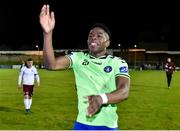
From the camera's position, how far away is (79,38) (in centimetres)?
13200

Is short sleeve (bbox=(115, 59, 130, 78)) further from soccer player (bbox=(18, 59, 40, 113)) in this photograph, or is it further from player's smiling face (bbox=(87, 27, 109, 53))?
soccer player (bbox=(18, 59, 40, 113))

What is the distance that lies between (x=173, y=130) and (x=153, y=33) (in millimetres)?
129136

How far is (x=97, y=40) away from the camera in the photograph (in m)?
5.12

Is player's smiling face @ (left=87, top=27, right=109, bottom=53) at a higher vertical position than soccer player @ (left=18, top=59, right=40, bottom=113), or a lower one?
higher

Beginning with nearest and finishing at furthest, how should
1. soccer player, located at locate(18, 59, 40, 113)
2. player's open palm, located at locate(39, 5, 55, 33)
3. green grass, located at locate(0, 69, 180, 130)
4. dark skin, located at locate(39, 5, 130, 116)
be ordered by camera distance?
dark skin, located at locate(39, 5, 130, 116), player's open palm, located at locate(39, 5, 55, 33), green grass, located at locate(0, 69, 180, 130), soccer player, located at locate(18, 59, 40, 113)

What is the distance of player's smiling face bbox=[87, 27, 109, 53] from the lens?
5.13 meters

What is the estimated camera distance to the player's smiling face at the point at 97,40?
513cm

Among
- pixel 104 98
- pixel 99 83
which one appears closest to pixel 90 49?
pixel 99 83

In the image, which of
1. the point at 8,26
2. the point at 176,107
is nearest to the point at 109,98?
the point at 176,107

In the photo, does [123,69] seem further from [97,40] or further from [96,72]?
[97,40]

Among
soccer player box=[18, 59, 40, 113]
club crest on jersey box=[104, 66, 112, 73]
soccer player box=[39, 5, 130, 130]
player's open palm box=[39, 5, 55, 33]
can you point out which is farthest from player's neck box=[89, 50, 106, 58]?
soccer player box=[18, 59, 40, 113]

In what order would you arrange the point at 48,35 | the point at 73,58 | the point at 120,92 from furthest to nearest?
the point at 73,58 < the point at 48,35 < the point at 120,92

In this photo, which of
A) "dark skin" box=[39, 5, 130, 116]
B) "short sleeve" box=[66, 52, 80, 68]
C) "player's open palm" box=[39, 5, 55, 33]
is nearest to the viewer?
"dark skin" box=[39, 5, 130, 116]

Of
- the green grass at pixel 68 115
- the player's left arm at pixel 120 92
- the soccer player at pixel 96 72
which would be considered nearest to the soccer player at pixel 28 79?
the green grass at pixel 68 115
